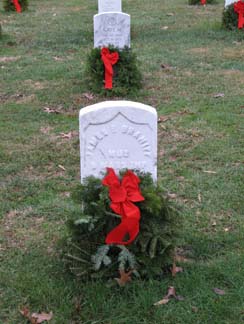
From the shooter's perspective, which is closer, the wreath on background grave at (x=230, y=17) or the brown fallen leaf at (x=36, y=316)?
the brown fallen leaf at (x=36, y=316)

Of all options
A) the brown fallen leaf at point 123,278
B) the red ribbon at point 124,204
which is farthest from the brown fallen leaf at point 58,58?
the brown fallen leaf at point 123,278

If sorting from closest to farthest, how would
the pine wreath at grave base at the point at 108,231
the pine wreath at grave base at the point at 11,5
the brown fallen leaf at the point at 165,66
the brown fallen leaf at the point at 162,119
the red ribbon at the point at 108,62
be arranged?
1. the pine wreath at grave base at the point at 108,231
2. the brown fallen leaf at the point at 162,119
3. the red ribbon at the point at 108,62
4. the brown fallen leaf at the point at 165,66
5. the pine wreath at grave base at the point at 11,5

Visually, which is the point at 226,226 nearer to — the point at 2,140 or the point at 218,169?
the point at 218,169

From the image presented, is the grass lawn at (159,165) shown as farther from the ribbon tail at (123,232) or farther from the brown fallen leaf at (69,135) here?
the ribbon tail at (123,232)

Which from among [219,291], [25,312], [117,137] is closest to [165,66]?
[117,137]

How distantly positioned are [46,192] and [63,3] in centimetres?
1158

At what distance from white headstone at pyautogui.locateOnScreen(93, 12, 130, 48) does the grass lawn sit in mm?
724

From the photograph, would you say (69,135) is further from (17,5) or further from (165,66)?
(17,5)

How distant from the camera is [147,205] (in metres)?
3.70

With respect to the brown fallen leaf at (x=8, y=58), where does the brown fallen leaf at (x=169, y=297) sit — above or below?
below

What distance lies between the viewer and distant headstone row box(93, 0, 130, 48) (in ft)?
26.2

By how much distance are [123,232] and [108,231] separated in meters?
0.14

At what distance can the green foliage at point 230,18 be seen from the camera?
11039 mm

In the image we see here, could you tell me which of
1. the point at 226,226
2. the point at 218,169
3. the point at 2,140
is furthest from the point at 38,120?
the point at 226,226
